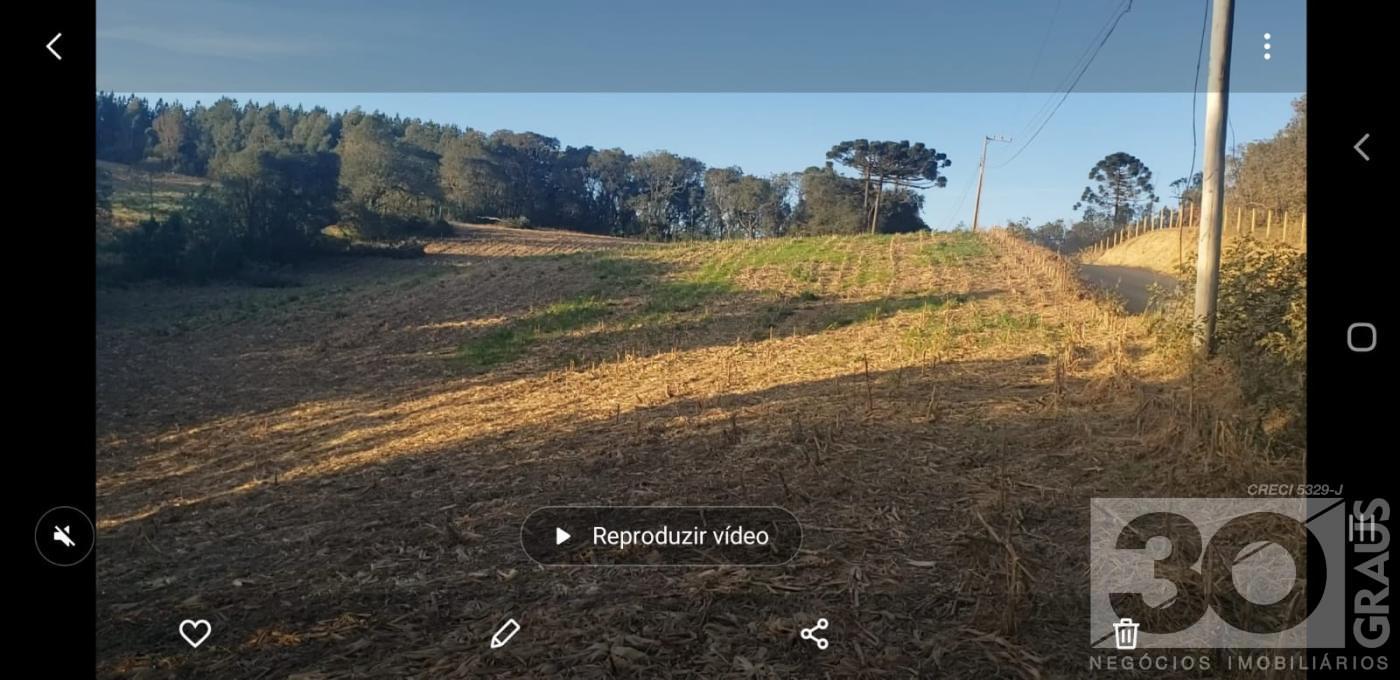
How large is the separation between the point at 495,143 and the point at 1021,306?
29058mm

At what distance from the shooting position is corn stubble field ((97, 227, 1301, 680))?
231 cm

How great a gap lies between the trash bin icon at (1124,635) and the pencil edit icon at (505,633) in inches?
64.6

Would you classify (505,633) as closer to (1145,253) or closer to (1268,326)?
(1268,326)

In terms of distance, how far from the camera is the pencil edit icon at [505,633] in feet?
7.45

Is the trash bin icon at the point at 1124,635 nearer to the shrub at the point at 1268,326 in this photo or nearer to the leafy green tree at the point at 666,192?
the shrub at the point at 1268,326

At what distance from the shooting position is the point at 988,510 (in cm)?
335

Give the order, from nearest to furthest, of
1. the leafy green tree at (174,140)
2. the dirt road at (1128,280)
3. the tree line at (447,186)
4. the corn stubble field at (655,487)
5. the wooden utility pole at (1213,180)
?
1. the corn stubble field at (655,487)
2. the wooden utility pole at (1213,180)
3. the dirt road at (1128,280)
4. the leafy green tree at (174,140)
5. the tree line at (447,186)

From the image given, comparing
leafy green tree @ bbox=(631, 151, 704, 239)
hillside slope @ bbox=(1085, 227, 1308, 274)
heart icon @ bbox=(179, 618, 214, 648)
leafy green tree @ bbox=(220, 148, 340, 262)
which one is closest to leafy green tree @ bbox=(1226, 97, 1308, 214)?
heart icon @ bbox=(179, 618, 214, 648)

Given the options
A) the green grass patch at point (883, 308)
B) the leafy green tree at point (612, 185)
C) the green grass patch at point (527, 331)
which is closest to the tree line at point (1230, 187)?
the green grass patch at point (883, 308)

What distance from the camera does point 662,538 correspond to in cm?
279

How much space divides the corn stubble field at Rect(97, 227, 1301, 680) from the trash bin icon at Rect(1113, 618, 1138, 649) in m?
0.10

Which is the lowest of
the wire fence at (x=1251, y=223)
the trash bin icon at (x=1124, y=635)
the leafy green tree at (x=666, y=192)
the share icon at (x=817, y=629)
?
the share icon at (x=817, y=629)
